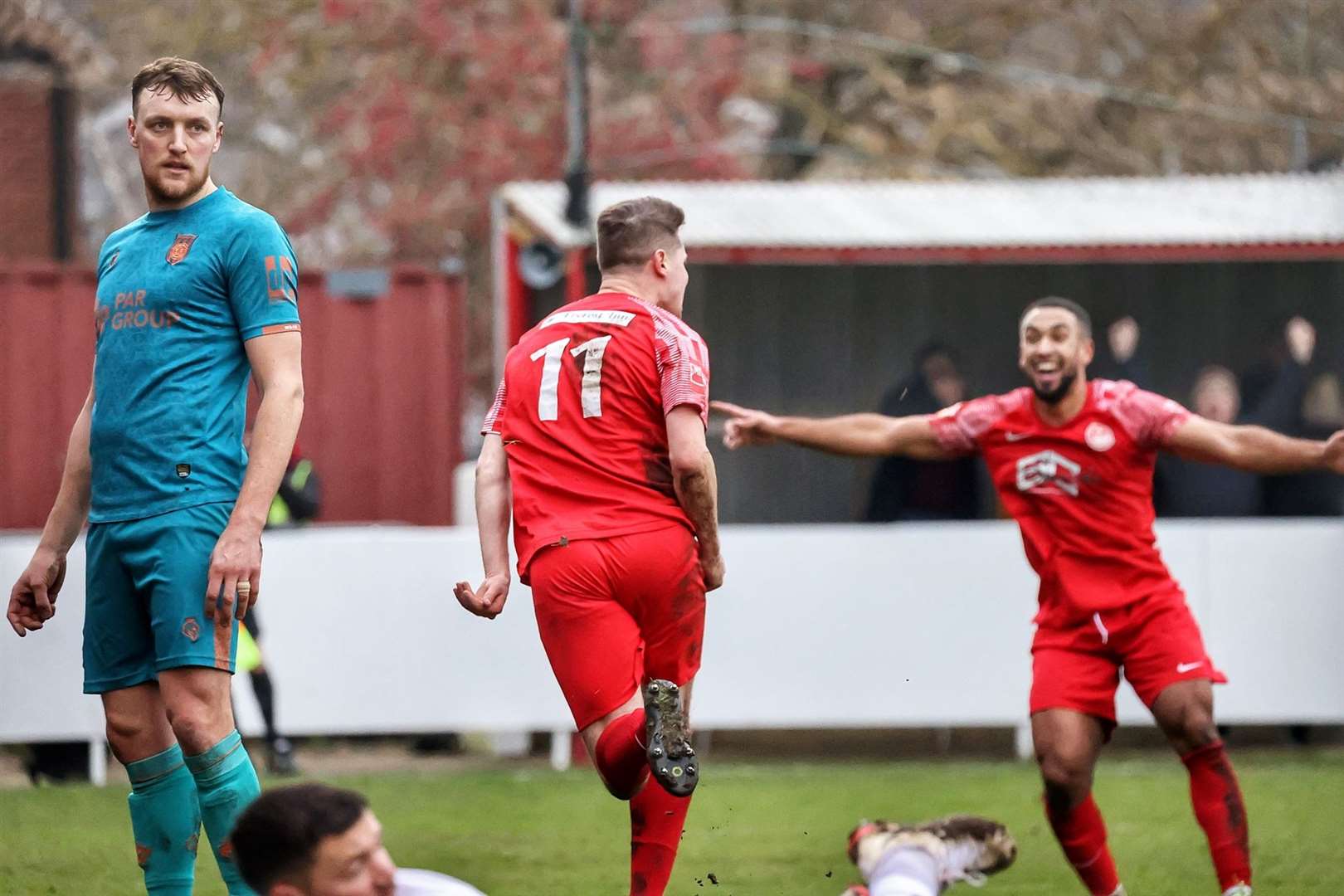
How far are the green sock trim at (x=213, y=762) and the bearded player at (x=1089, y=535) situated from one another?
221 centimetres

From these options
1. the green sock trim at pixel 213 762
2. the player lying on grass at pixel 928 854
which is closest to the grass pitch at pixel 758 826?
the player lying on grass at pixel 928 854

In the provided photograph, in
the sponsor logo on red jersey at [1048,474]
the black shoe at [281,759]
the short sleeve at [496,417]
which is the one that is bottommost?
the black shoe at [281,759]

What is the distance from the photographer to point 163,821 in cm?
510

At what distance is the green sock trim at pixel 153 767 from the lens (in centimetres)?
510

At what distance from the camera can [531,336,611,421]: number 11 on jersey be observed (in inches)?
216

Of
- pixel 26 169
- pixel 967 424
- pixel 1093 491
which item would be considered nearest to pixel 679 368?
pixel 967 424

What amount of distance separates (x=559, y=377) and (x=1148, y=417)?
2.26 metres

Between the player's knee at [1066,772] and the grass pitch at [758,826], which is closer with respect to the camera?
the player's knee at [1066,772]

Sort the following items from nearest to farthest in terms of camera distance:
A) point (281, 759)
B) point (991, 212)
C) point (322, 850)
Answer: point (322, 850) → point (281, 759) → point (991, 212)

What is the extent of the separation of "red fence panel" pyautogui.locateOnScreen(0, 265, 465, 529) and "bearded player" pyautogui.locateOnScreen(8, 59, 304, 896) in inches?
450

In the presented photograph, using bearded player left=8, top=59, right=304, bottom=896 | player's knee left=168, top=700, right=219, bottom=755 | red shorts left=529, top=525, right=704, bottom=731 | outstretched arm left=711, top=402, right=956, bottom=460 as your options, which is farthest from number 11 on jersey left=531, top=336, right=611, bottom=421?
outstretched arm left=711, top=402, right=956, bottom=460

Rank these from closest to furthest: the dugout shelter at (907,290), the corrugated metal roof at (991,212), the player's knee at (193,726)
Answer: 1. the player's knee at (193,726)
2. the corrugated metal roof at (991,212)
3. the dugout shelter at (907,290)

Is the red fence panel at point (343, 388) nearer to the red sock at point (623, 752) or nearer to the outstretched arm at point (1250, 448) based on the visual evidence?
the outstretched arm at point (1250, 448)

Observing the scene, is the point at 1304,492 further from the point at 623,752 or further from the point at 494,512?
the point at 623,752
